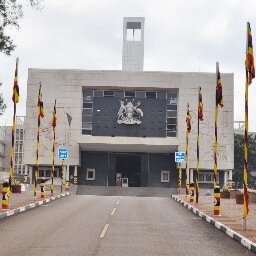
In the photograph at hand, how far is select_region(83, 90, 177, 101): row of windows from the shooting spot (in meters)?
68.1

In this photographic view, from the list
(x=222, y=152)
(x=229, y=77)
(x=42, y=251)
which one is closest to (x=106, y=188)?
(x=222, y=152)

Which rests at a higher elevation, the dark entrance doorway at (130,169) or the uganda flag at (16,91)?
the uganda flag at (16,91)

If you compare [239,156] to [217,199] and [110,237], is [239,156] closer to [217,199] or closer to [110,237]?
[217,199]

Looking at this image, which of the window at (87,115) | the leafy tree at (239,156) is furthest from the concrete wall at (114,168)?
the leafy tree at (239,156)

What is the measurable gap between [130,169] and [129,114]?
11108 millimetres

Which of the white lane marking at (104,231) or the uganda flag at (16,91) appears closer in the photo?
the white lane marking at (104,231)

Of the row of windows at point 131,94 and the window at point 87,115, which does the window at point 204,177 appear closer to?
the row of windows at point 131,94

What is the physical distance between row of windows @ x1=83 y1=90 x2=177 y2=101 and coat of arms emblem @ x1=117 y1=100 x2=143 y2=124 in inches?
50.7

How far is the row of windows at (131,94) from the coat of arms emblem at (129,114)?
129cm

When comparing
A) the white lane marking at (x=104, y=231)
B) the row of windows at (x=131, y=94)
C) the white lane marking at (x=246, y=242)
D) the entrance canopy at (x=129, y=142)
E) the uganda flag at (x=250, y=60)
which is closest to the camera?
the white lane marking at (x=246, y=242)

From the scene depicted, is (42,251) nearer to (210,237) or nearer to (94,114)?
(210,237)

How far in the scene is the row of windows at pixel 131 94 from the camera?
68062 millimetres

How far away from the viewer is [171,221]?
56.9ft

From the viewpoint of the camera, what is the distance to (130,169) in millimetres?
74812
